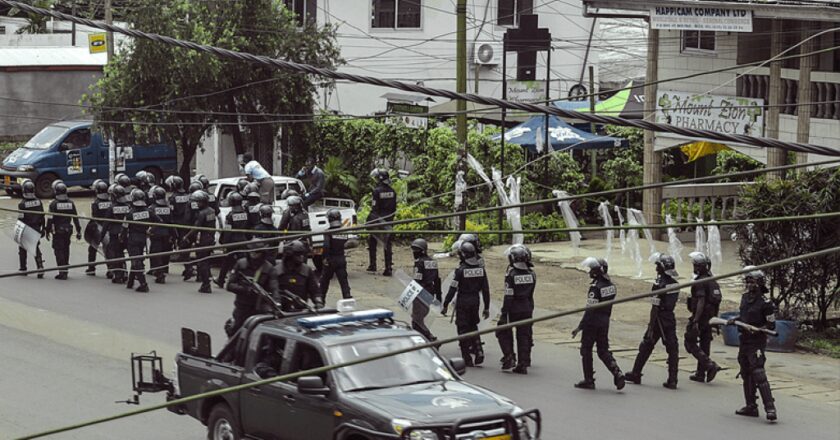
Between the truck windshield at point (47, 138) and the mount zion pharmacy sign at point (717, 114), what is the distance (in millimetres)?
14528

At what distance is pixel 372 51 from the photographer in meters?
35.0

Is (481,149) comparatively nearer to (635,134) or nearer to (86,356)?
(635,134)

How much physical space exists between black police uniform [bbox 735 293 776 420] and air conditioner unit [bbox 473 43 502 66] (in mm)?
22003

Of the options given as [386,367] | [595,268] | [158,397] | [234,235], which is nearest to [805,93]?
[595,268]

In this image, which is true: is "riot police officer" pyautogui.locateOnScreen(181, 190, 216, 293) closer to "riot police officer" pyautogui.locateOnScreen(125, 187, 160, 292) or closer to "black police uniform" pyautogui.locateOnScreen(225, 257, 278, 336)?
"riot police officer" pyautogui.locateOnScreen(125, 187, 160, 292)

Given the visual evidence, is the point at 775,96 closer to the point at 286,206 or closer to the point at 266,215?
the point at 286,206

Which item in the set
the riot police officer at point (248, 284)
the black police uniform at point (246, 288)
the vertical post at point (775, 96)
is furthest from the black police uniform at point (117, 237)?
the vertical post at point (775, 96)

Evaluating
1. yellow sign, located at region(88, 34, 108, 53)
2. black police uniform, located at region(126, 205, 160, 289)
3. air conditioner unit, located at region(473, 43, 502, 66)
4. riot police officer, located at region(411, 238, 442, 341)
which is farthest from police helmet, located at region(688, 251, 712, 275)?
air conditioner unit, located at region(473, 43, 502, 66)

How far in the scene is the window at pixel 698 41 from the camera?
925 inches

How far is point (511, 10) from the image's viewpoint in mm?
34719

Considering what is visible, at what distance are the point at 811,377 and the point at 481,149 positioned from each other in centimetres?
1148

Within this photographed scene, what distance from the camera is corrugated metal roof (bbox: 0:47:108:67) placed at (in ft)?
109

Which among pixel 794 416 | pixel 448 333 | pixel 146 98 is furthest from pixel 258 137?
pixel 794 416

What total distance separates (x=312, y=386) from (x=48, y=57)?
26324mm
